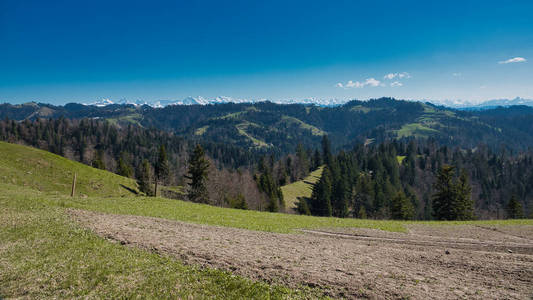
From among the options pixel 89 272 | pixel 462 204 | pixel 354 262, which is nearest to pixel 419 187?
pixel 462 204

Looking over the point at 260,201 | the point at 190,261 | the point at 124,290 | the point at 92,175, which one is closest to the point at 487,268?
the point at 190,261

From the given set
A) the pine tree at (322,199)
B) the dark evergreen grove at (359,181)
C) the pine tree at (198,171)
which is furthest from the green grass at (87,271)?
the pine tree at (322,199)

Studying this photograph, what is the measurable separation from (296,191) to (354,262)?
98.4 meters

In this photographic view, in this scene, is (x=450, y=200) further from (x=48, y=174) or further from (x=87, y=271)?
(x=48, y=174)

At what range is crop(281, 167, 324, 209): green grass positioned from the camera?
10028cm

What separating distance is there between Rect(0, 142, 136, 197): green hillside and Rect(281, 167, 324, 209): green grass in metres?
61.5

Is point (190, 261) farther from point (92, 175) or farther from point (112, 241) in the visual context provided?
point (92, 175)

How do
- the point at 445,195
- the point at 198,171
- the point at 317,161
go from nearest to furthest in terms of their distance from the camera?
the point at 445,195
the point at 198,171
the point at 317,161

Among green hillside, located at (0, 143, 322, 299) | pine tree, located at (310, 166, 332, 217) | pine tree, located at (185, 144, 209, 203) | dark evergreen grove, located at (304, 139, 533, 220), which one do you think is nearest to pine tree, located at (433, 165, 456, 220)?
dark evergreen grove, located at (304, 139, 533, 220)

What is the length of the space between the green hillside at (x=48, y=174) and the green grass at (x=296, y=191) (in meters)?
61.5

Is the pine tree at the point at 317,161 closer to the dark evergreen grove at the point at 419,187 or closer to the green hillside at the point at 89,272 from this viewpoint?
the dark evergreen grove at the point at 419,187

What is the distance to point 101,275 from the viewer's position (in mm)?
10547

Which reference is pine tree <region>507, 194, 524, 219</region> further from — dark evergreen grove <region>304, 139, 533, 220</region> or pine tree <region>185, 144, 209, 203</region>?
pine tree <region>185, 144, 209, 203</region>

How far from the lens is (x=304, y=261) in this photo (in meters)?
12.9
